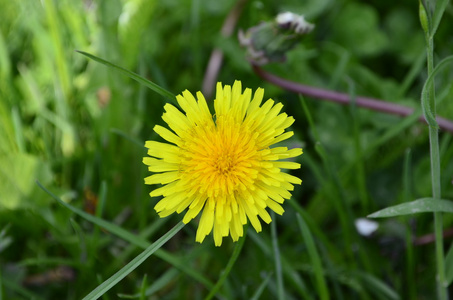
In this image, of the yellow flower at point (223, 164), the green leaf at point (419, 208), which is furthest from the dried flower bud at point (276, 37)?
the green leaf at point (419, 208)

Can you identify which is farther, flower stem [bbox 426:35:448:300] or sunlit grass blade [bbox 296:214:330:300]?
sunlit grass blade [bbox 296:214:330:300]

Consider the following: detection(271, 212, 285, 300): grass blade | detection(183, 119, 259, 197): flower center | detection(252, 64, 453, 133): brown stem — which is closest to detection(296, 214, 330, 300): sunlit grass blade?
detection(271, 212, 285, 300): grass blade

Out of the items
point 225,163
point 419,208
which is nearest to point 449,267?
point 419,208

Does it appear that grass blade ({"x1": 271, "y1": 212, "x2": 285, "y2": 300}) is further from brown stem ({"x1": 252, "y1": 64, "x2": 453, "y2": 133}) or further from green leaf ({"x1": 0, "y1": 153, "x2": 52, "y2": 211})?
green leaf ({"x1": 0, "y1": 153, "x2": 52, "y2": 211})

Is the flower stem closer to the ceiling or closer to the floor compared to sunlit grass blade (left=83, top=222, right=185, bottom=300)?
closer to the ceiling

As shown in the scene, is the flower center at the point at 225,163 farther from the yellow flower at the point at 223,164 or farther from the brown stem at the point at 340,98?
the brown stem at the point at 340,98

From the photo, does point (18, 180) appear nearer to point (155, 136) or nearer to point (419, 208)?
point (155, 136)
